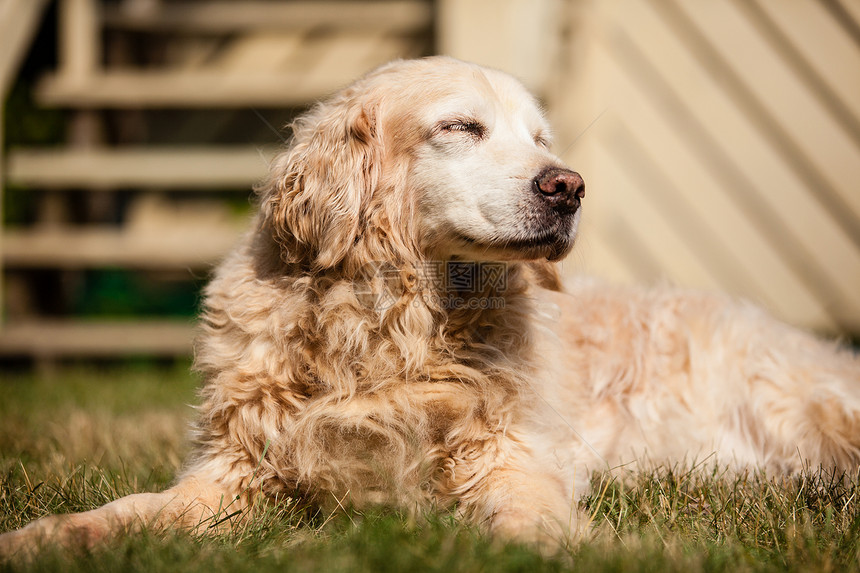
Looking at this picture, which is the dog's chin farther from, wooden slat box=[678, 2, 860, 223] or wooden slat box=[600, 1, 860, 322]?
wooden slat box=[678, 2, 860, 223]

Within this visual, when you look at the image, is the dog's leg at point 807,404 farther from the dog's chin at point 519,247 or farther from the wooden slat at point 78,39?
the wooden slat at point 78,39

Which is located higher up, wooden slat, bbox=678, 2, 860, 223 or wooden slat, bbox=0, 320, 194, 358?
wooden slat, bbox=0, 320, 194, 358

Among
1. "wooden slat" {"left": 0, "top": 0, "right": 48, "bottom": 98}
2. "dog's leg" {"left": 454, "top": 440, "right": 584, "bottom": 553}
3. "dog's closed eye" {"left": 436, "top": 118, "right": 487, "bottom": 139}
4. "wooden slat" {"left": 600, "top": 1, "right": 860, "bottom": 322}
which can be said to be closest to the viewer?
"dog's leg" {"left": 454, "top": 440, "right": 584, "bottom": 553}

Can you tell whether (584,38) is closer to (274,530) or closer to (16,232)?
(16,232)

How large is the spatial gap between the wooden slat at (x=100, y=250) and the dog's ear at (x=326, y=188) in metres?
2.98

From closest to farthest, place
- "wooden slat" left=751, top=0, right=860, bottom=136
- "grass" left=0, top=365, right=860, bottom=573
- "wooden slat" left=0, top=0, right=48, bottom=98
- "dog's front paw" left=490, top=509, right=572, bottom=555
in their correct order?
"grass" left=0, top=365, right=860, bottom=573
"dog's front paw" left=490, top=509, right=572, bottom=555
"wooden slat" left=0, top=0, right=48, bottom=98
"wooden slat" left=751, top=0, right=860, bottom=136

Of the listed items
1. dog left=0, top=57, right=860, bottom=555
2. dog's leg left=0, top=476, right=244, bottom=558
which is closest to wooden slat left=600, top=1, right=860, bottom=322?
dog left=0, top=57, right=860, bottom=555

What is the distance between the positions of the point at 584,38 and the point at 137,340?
3959 mm

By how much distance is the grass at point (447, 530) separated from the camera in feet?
4.78

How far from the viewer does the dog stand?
2.05 meters

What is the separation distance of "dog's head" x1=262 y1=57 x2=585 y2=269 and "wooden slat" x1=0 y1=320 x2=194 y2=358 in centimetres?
322

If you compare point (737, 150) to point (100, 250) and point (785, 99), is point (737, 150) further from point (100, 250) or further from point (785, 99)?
point (100, 250)

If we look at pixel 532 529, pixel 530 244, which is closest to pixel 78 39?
pixel 530 244

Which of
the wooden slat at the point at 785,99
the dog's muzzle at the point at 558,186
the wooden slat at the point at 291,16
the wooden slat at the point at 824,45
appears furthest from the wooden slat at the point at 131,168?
the wooden slat at the point at 824,45
